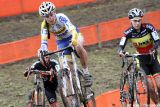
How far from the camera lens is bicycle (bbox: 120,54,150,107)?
1080 centimetres

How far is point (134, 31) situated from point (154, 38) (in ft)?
1.83

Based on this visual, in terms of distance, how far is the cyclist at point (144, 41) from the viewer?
11219 mm

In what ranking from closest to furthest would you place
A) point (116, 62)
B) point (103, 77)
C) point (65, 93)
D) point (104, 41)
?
1. point (65, 93)
2. point (103, 77)
3. point (116, 62)
4. point (104, 41)

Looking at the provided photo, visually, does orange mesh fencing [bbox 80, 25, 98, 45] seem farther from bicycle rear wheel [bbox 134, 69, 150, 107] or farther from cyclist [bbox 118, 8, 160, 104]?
bicycle rear wheel [bbox 134, 69, 150, 107]

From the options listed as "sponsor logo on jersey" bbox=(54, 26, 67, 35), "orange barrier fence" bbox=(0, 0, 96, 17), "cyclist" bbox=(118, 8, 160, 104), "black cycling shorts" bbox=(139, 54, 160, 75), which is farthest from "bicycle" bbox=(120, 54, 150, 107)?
"orange barrier fence" bbox=(0, 0, 96, 17)

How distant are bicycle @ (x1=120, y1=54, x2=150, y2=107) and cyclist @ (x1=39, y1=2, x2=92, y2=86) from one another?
3.03 ft

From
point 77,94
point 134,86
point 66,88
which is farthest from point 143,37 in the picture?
point 66,88

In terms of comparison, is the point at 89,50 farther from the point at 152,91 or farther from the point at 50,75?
the point at 50,75

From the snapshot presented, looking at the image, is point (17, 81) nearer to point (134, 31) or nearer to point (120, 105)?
point (120, 105)

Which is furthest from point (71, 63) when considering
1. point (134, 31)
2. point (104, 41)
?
point (104, 41)

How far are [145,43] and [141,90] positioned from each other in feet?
3.71

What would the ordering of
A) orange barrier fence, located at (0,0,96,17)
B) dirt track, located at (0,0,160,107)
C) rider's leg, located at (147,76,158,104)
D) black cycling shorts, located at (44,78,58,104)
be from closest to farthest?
rider's leg, located at (147,76,158,104) → black cycling shorts, located at (44,78,58,104) → dirt track, located at (0,0,160,107) → orange barrier fence, located at (0,0,96,17)

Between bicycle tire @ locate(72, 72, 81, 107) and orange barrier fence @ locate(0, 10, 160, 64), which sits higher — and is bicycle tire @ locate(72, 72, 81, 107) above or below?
below

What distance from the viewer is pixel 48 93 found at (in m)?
11.2
